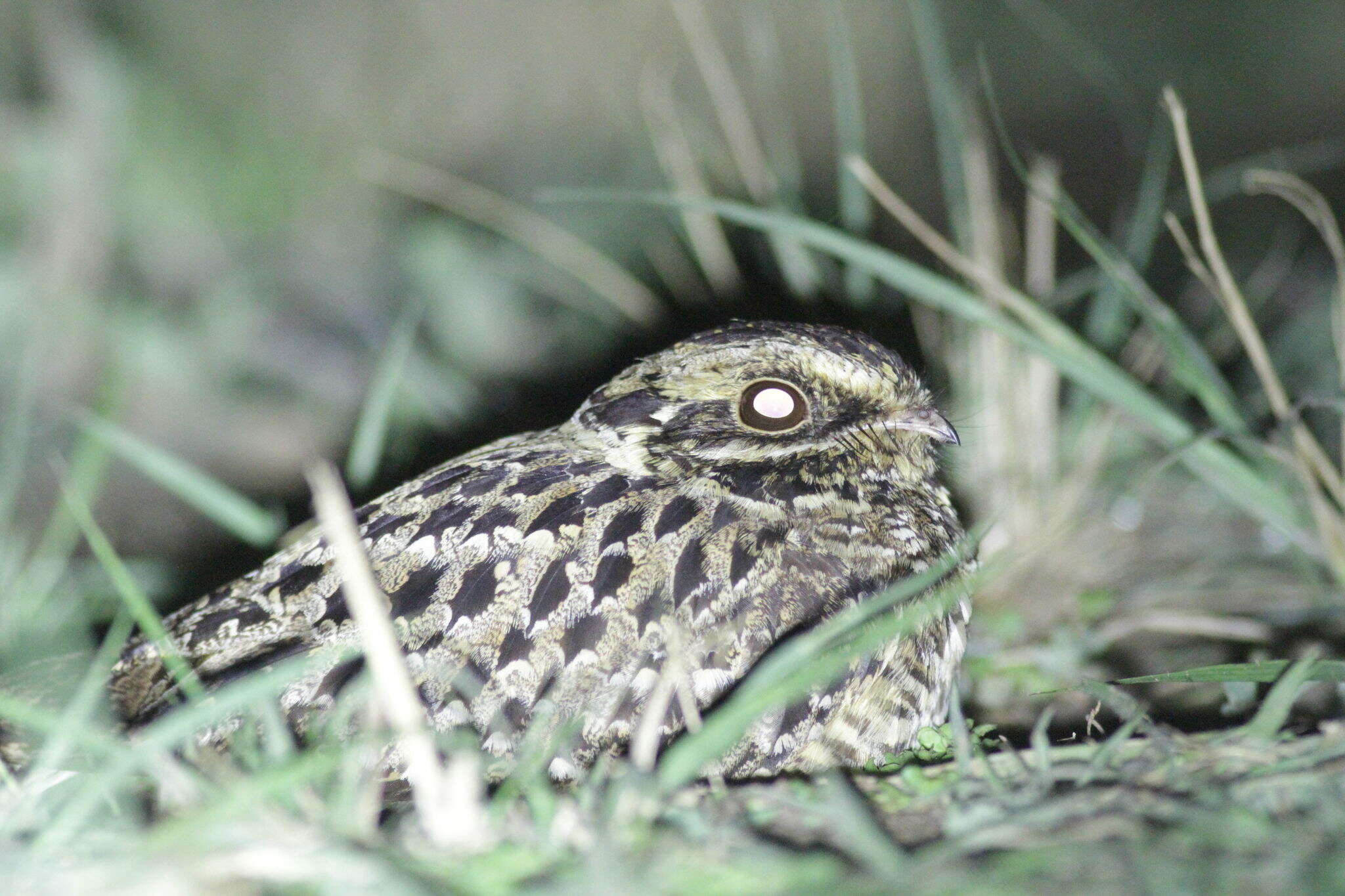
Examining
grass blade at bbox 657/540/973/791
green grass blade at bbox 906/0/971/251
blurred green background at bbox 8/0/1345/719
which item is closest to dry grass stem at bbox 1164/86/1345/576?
blurred green background at bbox 8/0/1345/719

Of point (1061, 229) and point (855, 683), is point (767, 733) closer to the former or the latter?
point (855, 683)

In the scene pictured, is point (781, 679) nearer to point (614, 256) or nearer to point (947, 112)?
point (947, 112)

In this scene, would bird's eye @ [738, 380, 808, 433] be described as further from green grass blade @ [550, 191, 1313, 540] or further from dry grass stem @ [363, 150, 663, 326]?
dry grass stem @ [363, 150, 663, 326]

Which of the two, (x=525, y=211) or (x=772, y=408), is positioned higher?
(x=525, y=211)

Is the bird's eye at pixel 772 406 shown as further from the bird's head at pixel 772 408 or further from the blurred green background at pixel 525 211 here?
the blurred green background at pixel 525 211

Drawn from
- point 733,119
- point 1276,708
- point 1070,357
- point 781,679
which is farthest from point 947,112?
point 781,679

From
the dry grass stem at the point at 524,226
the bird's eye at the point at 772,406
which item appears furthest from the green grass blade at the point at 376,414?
the bird's eye at the point at 772,406
